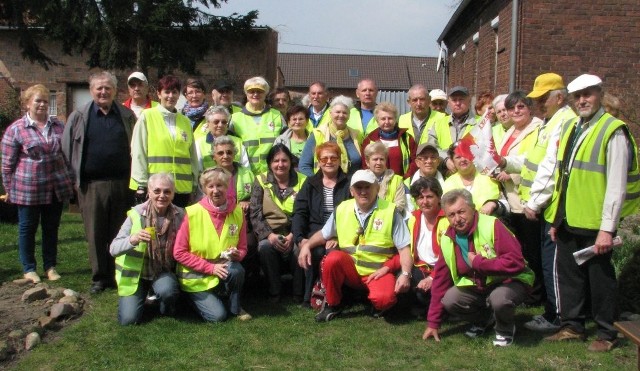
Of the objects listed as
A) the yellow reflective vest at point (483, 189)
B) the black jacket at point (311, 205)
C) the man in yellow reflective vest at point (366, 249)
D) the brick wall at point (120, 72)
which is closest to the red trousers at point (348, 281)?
the man in yellow reflective vest at point (366, 249)

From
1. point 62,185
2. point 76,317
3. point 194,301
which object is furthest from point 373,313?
point 62,185

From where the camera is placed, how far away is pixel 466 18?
20094mm

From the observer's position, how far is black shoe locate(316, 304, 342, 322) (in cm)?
574

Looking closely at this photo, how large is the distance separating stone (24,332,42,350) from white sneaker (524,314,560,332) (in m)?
3.84

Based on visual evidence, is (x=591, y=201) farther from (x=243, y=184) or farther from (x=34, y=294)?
(x=34, y=294)

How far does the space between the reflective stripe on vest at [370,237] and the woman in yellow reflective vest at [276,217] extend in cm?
70

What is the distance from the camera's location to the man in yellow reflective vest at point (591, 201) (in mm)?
4586

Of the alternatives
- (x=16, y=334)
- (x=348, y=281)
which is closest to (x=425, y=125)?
(x=348, y=281)

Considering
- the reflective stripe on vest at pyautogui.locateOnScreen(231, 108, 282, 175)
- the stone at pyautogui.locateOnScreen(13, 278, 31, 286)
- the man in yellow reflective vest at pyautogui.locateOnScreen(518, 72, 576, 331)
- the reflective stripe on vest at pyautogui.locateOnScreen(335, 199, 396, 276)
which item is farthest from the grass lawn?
the reflective stripe on vest at pyautogui.locateOnScreen(231, 108, 282, 175)

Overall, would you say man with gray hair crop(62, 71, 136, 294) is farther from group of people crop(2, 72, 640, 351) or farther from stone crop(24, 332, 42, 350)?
stone crop(24, 332, 42, 350)

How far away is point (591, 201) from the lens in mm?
4680

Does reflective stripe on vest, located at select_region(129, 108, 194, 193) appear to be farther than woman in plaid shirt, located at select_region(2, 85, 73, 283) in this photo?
No

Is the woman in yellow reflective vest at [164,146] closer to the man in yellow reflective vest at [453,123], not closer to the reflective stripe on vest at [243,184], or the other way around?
the reflective stripe on vest at [243,184]

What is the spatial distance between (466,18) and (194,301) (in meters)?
16.5
